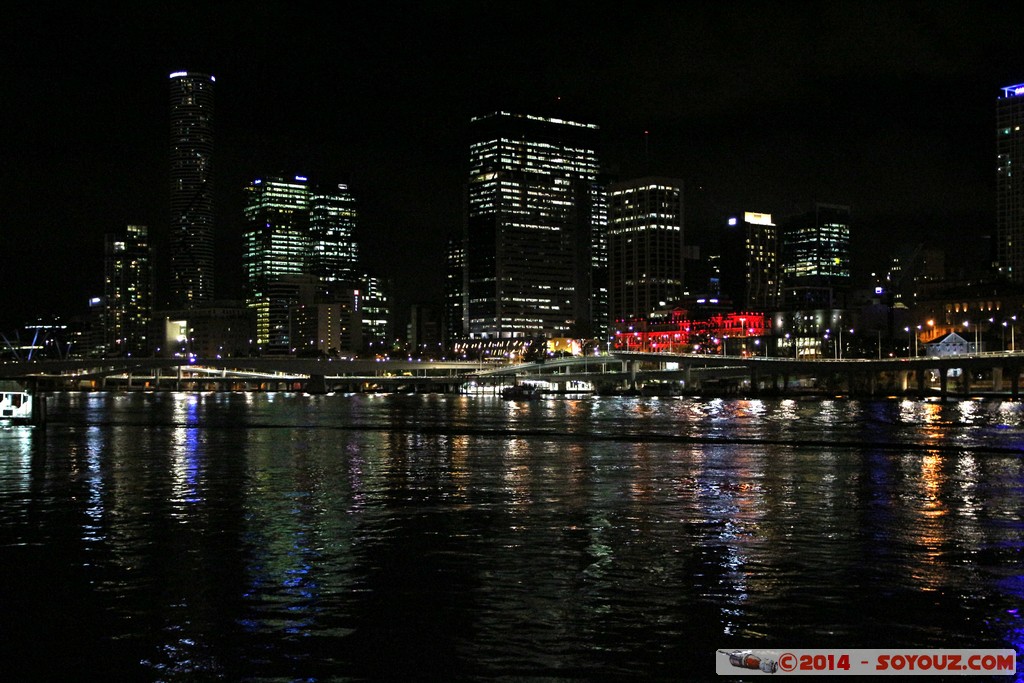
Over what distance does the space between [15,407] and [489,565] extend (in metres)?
82.7

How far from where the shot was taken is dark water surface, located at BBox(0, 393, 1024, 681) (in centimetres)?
1753

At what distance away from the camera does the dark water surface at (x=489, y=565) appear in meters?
17.5

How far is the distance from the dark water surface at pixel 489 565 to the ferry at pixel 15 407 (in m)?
47.1

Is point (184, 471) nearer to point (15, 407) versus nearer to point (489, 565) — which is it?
point (489, 565)

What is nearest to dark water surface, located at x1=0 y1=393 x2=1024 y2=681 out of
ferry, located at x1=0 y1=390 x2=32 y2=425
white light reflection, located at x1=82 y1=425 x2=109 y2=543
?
white light reflection, located at x1=82 y1=425 x2=109 y2=543

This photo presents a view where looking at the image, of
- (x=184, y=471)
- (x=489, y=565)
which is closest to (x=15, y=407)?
(x=184, y=471)

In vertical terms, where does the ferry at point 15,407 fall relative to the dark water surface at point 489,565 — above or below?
above

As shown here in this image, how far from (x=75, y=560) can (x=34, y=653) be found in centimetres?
828

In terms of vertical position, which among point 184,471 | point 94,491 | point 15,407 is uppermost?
point 15,407

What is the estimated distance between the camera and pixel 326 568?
79.2ft

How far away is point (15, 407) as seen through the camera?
309ft

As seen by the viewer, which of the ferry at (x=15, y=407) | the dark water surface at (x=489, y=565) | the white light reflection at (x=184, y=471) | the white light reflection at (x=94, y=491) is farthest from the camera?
the ferry at (x=15, y=407)

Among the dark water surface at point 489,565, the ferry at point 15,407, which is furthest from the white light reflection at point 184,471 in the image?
the ferry at point 15,407

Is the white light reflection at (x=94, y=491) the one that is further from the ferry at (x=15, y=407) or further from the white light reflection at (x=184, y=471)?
the ferry at (x=15, y=407)
